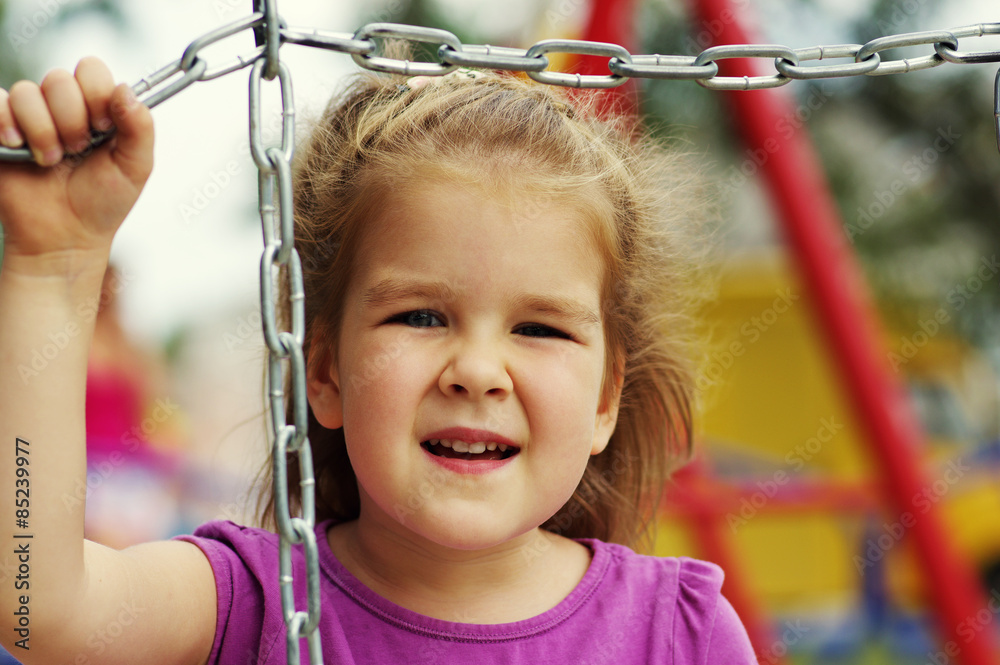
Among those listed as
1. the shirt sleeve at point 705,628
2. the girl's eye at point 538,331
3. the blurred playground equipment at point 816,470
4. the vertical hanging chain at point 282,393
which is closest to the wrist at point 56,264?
the vertical hanging chain at point 282,393

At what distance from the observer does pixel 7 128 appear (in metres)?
0.75

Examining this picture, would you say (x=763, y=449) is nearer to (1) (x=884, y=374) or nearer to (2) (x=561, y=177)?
(1) (x=884, y=374)

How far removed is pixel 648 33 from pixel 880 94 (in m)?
2.17

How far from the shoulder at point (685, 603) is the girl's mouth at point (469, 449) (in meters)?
0.29

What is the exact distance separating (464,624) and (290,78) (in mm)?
679

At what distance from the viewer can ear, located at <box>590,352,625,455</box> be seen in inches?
50.5

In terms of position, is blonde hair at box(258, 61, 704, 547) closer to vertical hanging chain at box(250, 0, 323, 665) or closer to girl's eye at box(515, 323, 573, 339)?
girl's eye at box(515, 323, 573, 339)

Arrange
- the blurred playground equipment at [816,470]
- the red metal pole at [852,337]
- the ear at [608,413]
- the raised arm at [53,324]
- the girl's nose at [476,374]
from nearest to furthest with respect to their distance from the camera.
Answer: the raised arm at [53,324]
the girl's nose at [476,374]
the ear at [608,413]
the red metal pole at [852,337]
the blurred playground equipment at [816,470]

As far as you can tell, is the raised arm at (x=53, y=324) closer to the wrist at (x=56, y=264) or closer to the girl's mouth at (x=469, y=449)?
the wrist at (x=56, y=264)

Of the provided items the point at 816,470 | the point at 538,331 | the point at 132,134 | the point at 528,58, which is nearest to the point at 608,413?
the point at 538,331

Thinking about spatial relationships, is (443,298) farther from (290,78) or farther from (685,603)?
(685,603)

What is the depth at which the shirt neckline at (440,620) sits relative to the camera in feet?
3.71

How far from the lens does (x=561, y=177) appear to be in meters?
1.17

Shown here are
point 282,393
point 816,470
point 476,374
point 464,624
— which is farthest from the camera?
point 816,470
